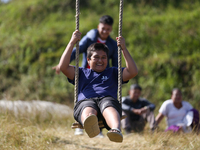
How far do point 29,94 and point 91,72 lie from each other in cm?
542

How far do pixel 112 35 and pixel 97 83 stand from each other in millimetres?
6205

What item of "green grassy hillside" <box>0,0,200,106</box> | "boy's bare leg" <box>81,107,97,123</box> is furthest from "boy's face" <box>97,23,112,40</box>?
"green grassy hillside" <box>0,0,200,106</box>

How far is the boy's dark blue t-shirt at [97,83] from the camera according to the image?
2.85 metres

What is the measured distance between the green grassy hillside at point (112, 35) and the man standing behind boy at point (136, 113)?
2725 millimetres

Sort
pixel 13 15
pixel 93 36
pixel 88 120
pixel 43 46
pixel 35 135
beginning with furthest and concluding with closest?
pixel 13 15
pixel 43 46
pixel 93 36
pixel 35 135
pixel 88 120

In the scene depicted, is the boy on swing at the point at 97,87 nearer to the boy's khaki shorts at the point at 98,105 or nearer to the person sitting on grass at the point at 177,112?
the boy's khaki shorts at the point at 98,105

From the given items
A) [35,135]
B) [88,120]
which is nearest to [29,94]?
[35,135]

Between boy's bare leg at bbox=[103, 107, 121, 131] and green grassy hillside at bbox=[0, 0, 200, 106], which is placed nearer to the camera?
boy's bare leg at bbox=[103, 107, 121, 131]

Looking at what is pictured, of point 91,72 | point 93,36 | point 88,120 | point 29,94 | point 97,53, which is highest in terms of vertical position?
point 93,36

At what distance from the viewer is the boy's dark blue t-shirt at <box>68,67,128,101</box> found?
2.85m

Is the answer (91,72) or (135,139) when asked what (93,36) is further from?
(135,139)

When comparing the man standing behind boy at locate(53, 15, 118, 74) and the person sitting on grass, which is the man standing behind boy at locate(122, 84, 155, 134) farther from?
the man standing behind boy at locate(53, 15, 118, 74)

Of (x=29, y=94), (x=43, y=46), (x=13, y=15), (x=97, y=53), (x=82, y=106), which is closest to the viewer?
(x=82, y=106)

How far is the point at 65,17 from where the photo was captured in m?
10.5
